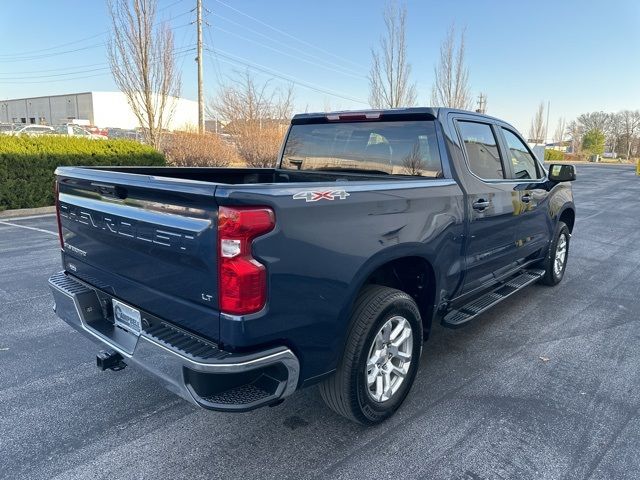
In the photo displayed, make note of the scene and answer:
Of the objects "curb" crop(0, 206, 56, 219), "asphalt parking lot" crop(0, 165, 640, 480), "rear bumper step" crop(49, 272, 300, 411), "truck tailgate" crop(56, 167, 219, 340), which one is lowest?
"asphalt parking lot" crop(0, 165, 640, 480)

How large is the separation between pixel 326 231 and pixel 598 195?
19.7 m

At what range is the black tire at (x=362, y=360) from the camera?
2670 mm

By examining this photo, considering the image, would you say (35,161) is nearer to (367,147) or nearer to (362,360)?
(367,147)

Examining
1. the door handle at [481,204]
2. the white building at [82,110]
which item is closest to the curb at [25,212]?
the door handle at [481,204]

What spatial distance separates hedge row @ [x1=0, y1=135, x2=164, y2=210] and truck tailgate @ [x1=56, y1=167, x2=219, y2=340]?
963 cm

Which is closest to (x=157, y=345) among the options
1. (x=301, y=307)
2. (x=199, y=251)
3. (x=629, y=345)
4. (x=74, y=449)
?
(x=199, y=251)

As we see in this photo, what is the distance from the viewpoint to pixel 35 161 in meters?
11.3

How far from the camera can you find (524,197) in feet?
14.9

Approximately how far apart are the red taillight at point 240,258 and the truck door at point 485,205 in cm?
201

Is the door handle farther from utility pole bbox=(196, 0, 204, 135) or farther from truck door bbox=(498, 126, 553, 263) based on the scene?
utility pole bbox=(196, 0, 204, 135)

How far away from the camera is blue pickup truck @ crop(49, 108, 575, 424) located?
2.15 meters

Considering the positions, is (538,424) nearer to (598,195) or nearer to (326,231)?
(326,231)

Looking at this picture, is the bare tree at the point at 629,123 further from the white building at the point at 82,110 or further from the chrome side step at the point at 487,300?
the chrome side step at the point at 487,300

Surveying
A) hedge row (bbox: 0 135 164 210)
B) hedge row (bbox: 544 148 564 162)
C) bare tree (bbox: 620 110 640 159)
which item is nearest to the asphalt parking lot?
hedge row (bbox: 0 135 164 210)
